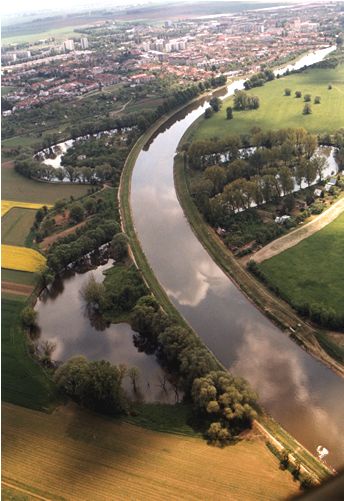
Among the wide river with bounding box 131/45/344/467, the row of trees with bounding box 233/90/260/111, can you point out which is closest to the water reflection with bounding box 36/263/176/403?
the wide river with bounding box 131/45/344/467

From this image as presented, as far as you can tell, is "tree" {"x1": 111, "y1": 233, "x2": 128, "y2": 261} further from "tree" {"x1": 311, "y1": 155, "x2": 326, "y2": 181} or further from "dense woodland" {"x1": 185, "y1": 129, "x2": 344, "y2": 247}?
"tree" {"x1": 311, "y1": 155, "x2": 326, "y2": 181}

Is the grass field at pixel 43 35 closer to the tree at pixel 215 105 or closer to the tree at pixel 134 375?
the tree at pixel 215 105

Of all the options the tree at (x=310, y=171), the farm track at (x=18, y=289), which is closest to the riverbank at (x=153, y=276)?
the farm track at (x=18, y=289)

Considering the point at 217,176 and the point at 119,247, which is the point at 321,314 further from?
the point at 217,176

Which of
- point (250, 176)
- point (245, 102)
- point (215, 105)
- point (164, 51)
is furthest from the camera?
point (164, 51)

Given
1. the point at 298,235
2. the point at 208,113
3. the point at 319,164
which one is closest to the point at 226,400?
the point at 298,235

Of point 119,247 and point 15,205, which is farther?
point 15,205
